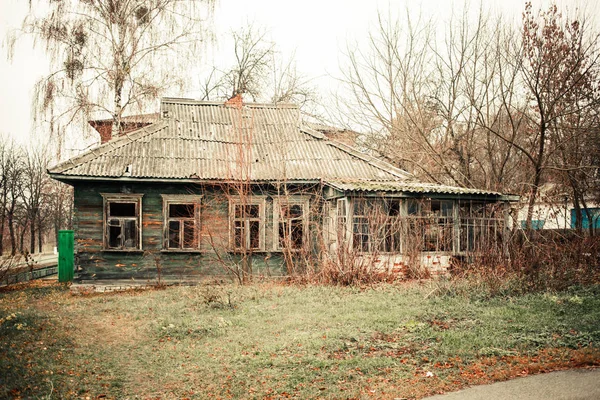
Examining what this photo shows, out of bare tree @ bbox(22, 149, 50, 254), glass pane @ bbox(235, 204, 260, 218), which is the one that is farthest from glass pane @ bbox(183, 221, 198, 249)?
bare tree @ bbox(22, 149, 50, 254)

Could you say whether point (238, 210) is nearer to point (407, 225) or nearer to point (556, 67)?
point (407, 225)

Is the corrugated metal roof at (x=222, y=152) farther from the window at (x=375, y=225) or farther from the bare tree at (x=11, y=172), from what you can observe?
the bare tree at (x=11, y=172)

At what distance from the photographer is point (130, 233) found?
15.5 metres

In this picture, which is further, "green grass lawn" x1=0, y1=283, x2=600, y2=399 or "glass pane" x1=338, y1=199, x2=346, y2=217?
"glass pane" x1=338, y1=199, x2=346, y2=217

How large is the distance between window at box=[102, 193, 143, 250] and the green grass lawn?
4.05 meters

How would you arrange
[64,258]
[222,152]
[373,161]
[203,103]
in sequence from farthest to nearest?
[203,103] < [64,258] < [373,161] < [222,152]

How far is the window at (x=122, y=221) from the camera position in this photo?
50.1 ft

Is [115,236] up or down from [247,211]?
down

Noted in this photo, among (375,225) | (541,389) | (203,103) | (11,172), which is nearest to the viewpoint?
(541,389)

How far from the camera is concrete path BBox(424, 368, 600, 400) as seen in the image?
5.19 meters

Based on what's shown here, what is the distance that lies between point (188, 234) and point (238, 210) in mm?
1790

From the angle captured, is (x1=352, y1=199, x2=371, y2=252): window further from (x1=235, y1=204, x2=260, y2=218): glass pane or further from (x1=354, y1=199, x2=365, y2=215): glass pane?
(x1=235, y1=204, x2=260, y2=218): glass pane

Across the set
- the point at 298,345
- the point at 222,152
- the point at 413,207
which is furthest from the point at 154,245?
the point at 298,345

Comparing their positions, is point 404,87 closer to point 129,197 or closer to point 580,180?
point 580,180
